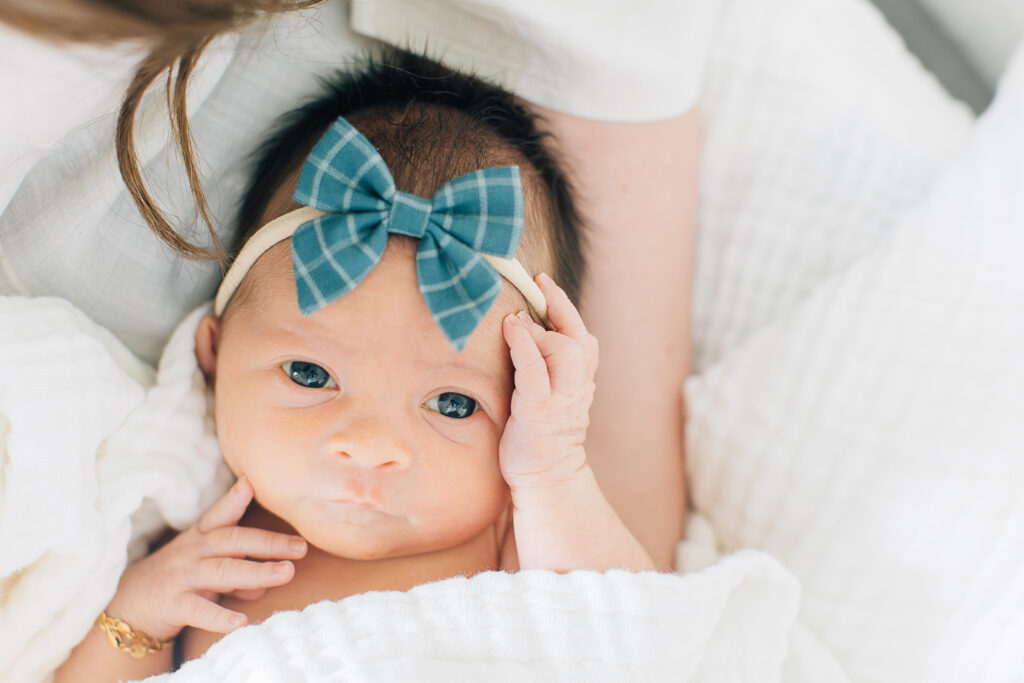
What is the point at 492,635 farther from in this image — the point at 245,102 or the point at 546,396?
the point at 245,102

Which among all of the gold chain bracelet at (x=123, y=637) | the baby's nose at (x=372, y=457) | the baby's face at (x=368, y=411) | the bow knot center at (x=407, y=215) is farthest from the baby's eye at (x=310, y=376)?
the gold chain bracelet at (x=123, y=637)

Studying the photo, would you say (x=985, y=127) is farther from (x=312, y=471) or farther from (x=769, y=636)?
(x=312, y=471)

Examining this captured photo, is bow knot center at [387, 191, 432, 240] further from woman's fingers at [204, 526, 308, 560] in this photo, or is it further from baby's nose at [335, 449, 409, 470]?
woman's fingers at [204, 526, 308, 560]

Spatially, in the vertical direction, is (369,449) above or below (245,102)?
below

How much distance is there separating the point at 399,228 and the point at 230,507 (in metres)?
0.45

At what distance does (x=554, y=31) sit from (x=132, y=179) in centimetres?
59

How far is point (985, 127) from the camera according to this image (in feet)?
3.93

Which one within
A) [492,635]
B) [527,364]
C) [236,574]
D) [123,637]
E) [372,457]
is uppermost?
[527,364]

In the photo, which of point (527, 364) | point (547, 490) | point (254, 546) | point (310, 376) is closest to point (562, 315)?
point (527, 364)

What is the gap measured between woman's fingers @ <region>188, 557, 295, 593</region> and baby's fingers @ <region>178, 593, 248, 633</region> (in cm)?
2

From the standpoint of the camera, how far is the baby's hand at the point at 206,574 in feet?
3.31

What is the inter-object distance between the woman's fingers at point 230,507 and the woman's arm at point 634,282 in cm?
51

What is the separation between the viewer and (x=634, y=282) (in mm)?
1229

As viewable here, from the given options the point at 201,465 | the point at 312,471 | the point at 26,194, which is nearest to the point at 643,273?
the point at 312,471
